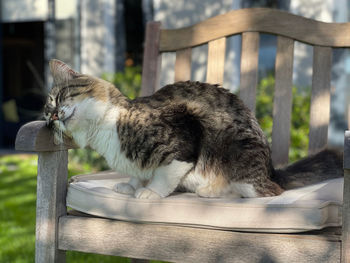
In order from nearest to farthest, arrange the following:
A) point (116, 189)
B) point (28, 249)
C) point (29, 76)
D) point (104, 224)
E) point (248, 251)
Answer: point (248, 251)
point (104, 224)
point (116, 189)
point (28, 249)
point (29, 76)

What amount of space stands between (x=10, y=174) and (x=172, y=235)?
353 centimetres

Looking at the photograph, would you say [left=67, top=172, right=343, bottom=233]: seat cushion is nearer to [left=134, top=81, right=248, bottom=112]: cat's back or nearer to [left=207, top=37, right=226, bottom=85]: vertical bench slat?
[left=134, top=81, right=248, bottom=112]: cat's back

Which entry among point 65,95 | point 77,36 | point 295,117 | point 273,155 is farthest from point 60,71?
point 77,36

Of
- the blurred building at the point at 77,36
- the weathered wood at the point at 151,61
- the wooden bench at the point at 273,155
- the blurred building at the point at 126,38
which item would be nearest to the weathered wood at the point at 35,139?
the wooden bench at the point at 273,155

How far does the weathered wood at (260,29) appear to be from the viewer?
198 cm

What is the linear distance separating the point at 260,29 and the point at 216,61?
9.8 inches

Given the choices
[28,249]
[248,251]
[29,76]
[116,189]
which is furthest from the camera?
[29,76]

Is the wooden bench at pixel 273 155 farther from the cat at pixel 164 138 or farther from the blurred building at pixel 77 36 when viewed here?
the blurred building at pixel 77 36

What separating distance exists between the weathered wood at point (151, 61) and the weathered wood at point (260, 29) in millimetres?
35

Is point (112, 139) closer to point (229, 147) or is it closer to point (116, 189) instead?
point (116, 189)

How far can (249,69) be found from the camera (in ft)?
6.97

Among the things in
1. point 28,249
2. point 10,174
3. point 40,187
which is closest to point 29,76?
point 10,174

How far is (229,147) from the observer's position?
5.12ft

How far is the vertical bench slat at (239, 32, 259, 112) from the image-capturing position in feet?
6.93
